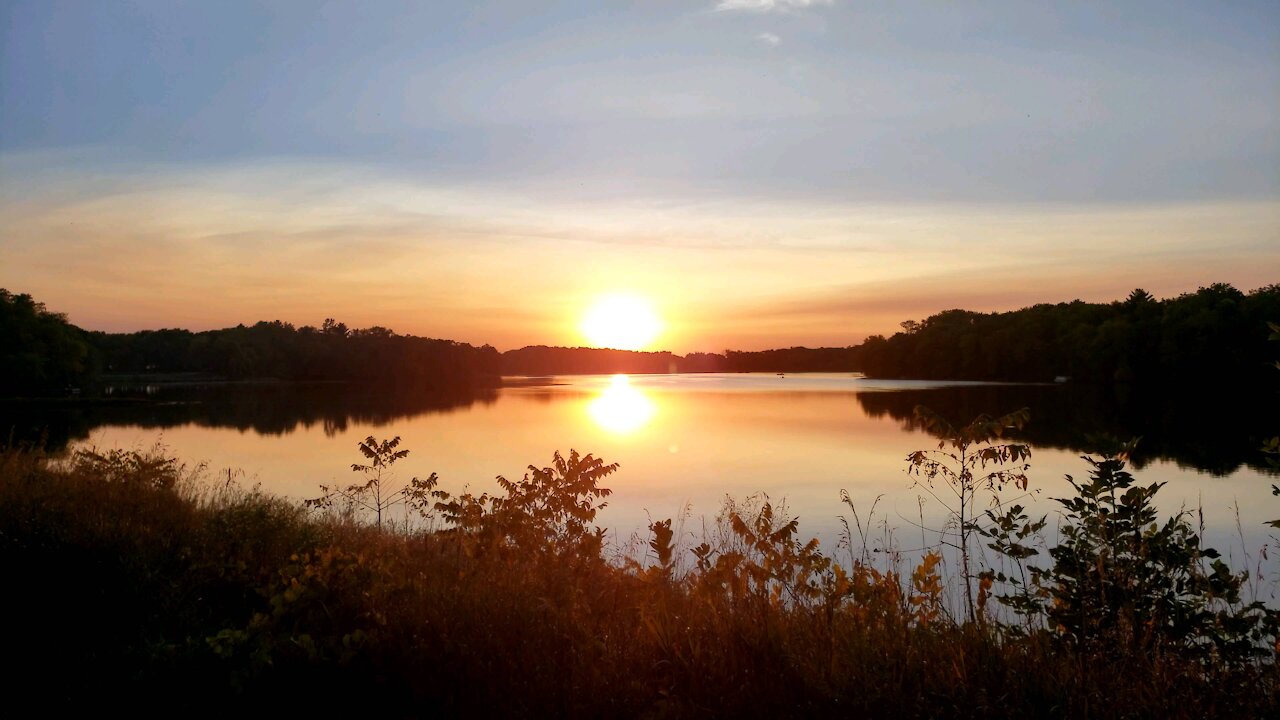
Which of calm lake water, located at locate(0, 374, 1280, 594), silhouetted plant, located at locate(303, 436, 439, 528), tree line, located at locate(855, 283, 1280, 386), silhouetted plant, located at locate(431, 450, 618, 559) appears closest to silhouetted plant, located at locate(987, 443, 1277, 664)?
calm lake water, located at locate(0, 374, 1280, 594)

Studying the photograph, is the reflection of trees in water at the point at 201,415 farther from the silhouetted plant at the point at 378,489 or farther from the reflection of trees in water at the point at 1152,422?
the reflection of trees in water at the point at 1152,422

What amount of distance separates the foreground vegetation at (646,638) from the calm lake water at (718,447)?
1146mm

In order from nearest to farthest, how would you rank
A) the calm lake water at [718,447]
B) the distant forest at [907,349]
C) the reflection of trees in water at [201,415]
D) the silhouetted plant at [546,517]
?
the silhouetted plant at [546,517]
the calm lake water at [718,447]
the reflection of trees in water at [201,415]
the distant forest at [907,349]

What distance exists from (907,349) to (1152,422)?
271 feet

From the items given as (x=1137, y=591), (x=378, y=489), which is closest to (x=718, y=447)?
(x=378, y=489)

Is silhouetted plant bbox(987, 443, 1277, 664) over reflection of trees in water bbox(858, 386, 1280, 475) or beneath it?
over

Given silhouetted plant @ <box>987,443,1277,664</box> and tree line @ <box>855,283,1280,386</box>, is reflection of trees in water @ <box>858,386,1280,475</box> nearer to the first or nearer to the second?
silhouetted plant @ <box>987,443,1277,664</box>

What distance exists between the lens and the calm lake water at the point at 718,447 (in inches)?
629

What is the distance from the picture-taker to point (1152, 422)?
36688 mm

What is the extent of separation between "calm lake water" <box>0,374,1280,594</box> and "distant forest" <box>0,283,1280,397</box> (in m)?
11.4

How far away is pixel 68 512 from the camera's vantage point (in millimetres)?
7480

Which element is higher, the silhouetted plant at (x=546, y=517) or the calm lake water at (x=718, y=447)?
the silhouetted plant at (x=546, y=517)

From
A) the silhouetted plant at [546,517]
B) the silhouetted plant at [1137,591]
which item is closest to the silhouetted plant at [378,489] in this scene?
the silhouetted plant at [546,517]

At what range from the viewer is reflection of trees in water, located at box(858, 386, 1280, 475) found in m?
24.5
